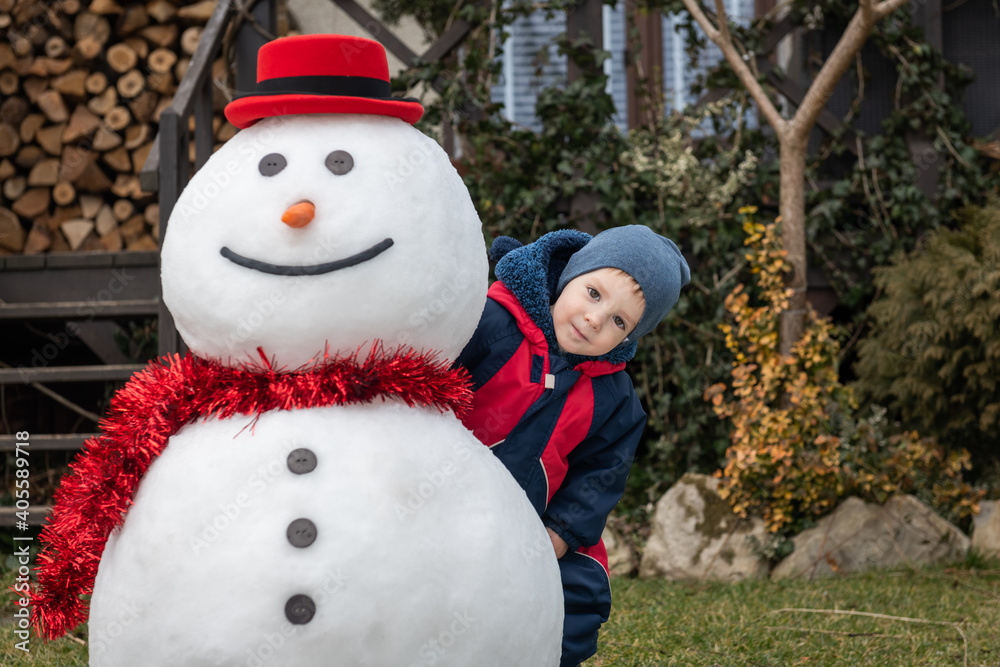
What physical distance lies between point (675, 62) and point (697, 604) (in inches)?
208

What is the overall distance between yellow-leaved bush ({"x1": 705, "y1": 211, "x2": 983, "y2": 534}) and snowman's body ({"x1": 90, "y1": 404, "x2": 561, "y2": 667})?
2.82m

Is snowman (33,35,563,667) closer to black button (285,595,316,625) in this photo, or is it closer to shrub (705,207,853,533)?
black button (285,595,316,625)

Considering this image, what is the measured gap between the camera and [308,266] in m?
1.49

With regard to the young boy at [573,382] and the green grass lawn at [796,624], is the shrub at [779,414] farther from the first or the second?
the young boy at [573,382]

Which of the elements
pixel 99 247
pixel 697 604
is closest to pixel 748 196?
pixel 697 604

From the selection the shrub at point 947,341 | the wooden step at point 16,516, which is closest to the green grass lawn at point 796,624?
the wooden step at point 16,516

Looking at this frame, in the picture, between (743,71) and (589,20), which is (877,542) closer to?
(743,71)

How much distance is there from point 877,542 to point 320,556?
3436 mm

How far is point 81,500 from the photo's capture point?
1555 millimetres

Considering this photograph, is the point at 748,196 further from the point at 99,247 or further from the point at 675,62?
the point at 99,247

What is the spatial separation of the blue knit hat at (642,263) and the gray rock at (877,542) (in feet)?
8.51

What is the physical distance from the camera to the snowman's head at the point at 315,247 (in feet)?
4.89

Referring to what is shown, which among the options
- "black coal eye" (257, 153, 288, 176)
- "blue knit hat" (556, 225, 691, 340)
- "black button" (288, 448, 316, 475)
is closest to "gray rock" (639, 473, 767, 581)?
"blue knit hat" (556, 225, 691, 340)

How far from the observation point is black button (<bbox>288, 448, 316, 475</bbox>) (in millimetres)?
1447
